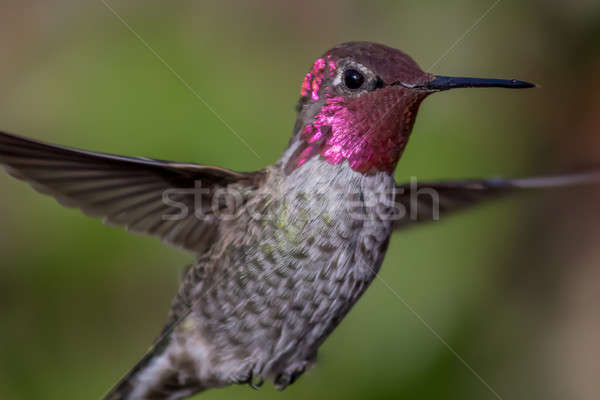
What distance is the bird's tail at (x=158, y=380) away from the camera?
2129 mm

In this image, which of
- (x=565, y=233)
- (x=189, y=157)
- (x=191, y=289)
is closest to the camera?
(x=191, y=289)

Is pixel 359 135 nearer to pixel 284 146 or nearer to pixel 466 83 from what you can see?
pixel 466 83

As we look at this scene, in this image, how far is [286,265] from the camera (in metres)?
1.77

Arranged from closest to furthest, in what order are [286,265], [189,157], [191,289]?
[286,265], [191,289], [189,157]

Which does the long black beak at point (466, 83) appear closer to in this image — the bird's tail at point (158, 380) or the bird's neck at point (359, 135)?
the bird's neck at point (359, 135)

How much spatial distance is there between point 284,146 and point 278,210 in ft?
4.27

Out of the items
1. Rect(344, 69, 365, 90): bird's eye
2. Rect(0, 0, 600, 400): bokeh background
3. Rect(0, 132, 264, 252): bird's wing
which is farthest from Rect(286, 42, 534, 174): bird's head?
Rect(0, 0, 600, 400): bokeh background

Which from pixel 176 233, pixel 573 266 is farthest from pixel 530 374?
pixel 176 233

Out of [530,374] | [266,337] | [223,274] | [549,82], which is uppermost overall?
[549,82]

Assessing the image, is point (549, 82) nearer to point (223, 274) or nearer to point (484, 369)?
point (484, 369)

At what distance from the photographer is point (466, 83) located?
156cm

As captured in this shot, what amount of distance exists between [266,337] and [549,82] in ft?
7.88

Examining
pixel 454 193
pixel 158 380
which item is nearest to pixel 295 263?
pixel 158 380

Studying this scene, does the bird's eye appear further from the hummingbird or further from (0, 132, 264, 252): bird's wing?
(0, 132, 264, 252): bird's wing
